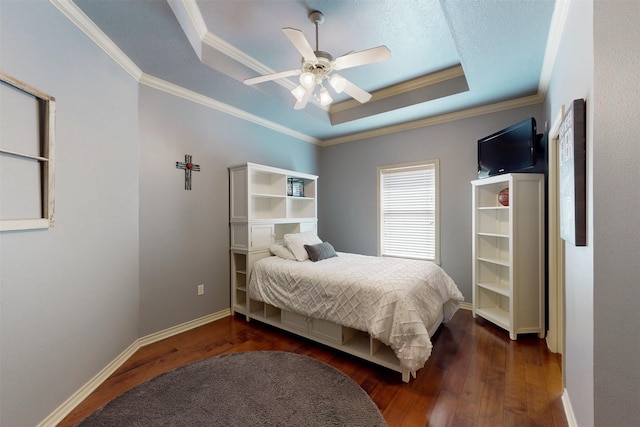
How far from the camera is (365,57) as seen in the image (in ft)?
6.15

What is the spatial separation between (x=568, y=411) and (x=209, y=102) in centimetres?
415

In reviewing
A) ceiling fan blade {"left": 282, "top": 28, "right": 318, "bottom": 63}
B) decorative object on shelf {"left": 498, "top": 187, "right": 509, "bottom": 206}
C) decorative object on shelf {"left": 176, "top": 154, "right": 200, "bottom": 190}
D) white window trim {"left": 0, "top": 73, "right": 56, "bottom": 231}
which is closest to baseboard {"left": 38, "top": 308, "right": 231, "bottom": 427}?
white window trim {"left": 0, "top": 73, "right": 56, "bottom": 231}

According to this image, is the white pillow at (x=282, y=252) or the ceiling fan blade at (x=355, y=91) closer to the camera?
the ceiling fan blade at (x=355, y=91)

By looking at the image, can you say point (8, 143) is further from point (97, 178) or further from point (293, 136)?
point (293, 136)

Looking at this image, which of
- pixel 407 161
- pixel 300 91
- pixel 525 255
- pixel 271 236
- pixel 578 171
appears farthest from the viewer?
pixel 407 161

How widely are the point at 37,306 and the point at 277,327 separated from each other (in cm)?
196

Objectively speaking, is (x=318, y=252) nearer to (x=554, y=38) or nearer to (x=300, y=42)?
(x=300, y=42)

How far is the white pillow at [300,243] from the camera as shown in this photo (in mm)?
3143

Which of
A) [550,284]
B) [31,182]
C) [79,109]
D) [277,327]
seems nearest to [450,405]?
[550,284]

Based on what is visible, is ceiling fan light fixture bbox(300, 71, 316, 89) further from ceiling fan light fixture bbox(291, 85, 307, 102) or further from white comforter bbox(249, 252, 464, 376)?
white comforter bbox(249, 252, 464, 376)

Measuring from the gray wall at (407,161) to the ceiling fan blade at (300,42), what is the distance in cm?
243

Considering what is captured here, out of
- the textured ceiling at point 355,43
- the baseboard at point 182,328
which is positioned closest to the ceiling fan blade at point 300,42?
the textured ceiling at point 355,43

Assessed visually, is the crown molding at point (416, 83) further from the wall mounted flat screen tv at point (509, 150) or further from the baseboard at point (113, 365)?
the baseboard at point (113, 365)

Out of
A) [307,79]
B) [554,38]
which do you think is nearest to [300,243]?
[307,79]
